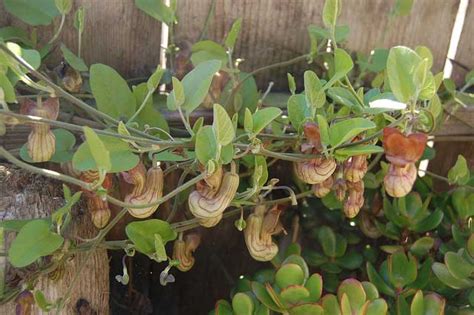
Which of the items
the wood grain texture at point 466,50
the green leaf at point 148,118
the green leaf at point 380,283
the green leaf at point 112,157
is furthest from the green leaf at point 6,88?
the wood grain texture at point 466,50

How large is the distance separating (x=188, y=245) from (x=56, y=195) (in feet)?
0.66

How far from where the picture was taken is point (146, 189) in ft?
2.93

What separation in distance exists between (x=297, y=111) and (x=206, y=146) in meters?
0.18

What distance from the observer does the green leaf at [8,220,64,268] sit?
83 cm

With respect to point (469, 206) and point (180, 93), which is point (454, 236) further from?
point (180, 93)

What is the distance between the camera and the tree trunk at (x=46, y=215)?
0.98 meters

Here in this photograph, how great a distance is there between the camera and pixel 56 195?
104 centimetres

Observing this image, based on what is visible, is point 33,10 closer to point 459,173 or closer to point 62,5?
point 62,5

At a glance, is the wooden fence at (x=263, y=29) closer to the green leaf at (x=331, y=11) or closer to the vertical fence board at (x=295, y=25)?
the vertical fence board at (x=295, y=25)

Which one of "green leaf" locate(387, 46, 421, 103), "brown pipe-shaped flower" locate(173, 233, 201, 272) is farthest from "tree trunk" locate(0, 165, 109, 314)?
"green leaf" locate(387, 46, 421, 103)

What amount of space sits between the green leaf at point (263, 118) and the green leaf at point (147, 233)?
21 cm

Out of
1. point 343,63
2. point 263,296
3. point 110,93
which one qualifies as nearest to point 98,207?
point 110,93

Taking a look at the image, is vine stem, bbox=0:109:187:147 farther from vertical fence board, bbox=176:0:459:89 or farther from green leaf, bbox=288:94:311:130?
vertical fence board, bbox=176:0:459:89

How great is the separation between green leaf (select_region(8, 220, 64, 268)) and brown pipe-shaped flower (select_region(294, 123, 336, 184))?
0.31 metres
